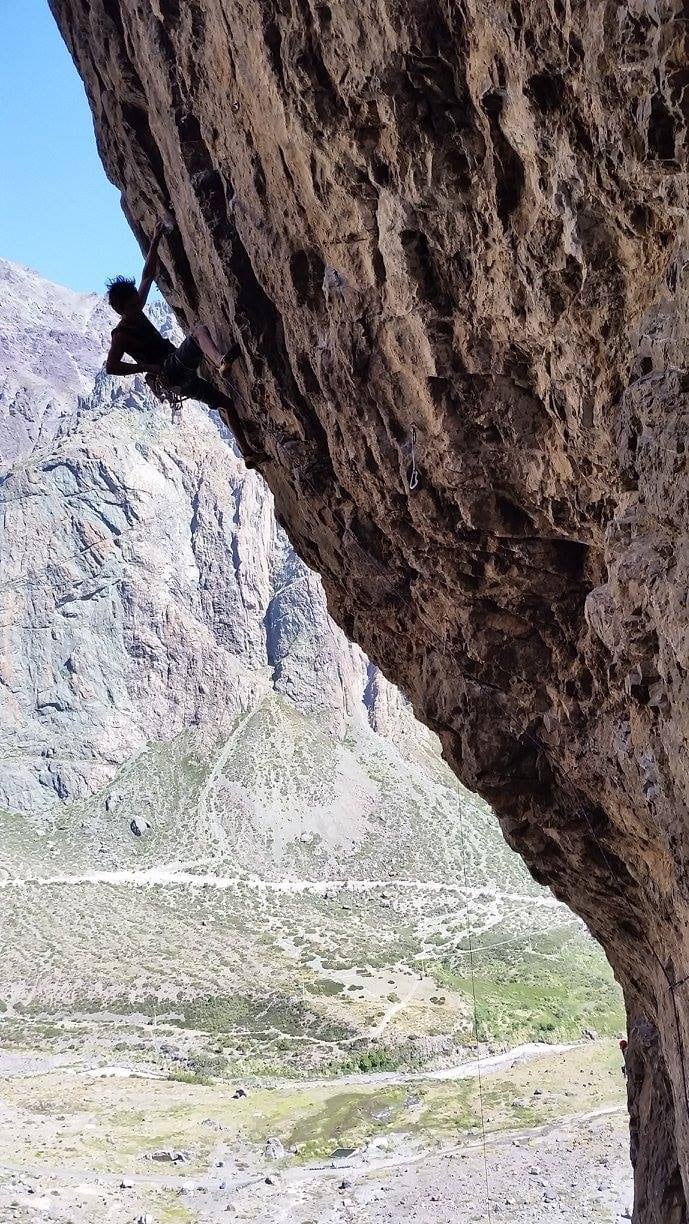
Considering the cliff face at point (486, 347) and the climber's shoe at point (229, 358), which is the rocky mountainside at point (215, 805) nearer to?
the cliff face at point (486, 347)

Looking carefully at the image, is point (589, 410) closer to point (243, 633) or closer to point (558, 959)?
point (558, 959)

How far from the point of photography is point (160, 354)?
858 centimetres

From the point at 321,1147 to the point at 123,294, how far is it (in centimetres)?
2744

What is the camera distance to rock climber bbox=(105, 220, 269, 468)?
772cm

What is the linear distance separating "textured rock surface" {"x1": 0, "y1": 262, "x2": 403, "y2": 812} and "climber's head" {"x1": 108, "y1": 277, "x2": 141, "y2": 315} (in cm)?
7192

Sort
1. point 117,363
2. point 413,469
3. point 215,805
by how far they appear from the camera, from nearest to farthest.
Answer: point 413,469
point 117,363
point 215,805

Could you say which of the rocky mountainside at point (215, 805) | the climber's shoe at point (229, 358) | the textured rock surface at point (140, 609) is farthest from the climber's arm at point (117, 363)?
the textured rock surface at point (140, 609)

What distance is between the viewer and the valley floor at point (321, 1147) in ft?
72.3

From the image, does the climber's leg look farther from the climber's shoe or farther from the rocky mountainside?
the rocky mountainside

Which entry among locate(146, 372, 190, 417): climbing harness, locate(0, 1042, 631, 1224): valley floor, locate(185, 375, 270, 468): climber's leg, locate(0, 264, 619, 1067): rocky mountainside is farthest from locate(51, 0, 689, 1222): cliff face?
locate(0, 264, 619, 1067): rocky mountainside

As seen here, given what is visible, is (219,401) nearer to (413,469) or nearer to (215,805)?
(413,469)

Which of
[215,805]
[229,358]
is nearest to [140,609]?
[215,805]

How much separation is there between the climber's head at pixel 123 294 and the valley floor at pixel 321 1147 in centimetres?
2213

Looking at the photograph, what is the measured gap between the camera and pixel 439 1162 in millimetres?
24422
